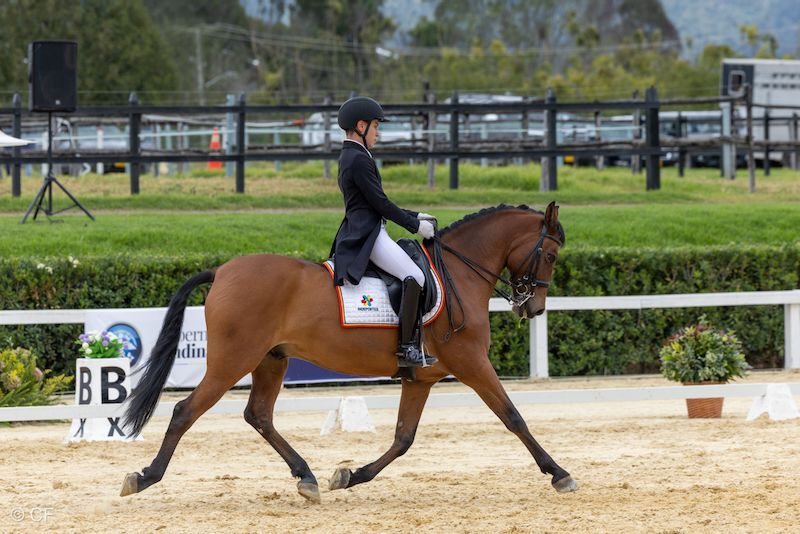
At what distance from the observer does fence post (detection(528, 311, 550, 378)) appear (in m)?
12.4

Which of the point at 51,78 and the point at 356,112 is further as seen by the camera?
the point at 51,78

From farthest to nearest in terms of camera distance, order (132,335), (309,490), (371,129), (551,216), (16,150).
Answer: (16,150) < (132,335) < (551,216) < (371,129) < (309,490)

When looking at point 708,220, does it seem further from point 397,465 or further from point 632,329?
point 397,465

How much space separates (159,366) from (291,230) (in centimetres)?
759

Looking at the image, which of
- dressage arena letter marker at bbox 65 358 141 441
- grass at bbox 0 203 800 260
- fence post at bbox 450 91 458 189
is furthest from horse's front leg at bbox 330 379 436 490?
fence post at bbox 450 91 458 189

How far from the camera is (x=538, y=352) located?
12453mm

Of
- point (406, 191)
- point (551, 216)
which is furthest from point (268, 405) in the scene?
point (406, 191)

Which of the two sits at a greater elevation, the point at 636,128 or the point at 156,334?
the point at 636,128

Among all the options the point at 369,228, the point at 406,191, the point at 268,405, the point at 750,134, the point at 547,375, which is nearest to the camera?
the point at 369,228

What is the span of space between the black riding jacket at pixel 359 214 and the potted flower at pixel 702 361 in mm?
4377

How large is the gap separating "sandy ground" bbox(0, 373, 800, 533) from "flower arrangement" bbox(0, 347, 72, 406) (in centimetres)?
26

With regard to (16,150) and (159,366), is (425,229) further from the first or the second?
(16,150)

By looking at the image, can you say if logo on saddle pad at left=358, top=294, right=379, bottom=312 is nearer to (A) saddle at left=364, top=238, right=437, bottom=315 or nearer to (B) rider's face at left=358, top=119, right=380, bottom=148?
(A) saddle at left=364, top=238, right=437, bottom=315

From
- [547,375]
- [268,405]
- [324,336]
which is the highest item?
[324,336]
